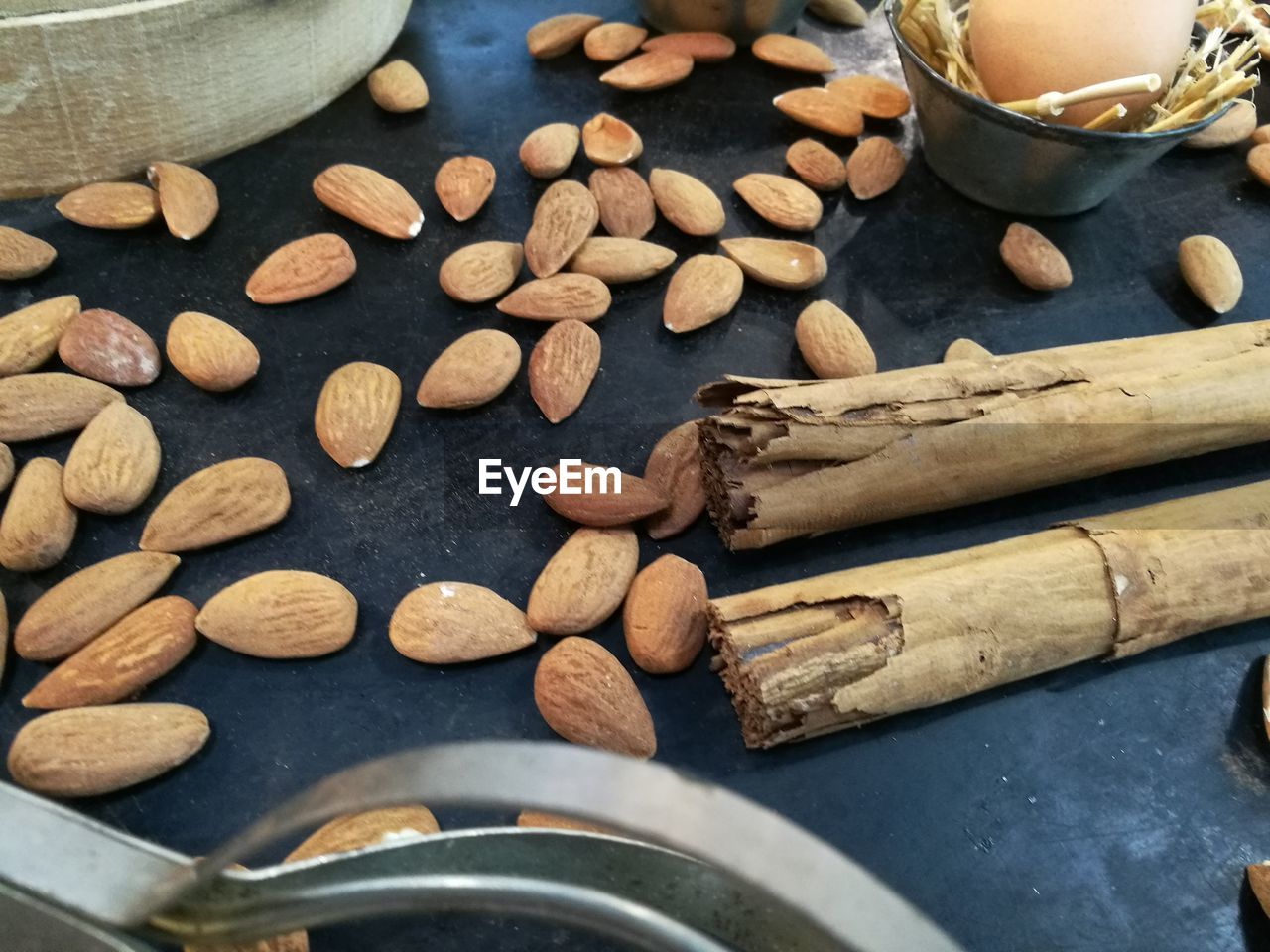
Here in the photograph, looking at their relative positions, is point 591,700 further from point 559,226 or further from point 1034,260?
point 1034,260

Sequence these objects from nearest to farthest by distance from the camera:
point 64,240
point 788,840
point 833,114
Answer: point 788,840 < point 64,240 < point 833,114

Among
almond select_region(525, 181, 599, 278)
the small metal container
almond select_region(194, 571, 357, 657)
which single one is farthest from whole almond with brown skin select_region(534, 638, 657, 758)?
the small metal container

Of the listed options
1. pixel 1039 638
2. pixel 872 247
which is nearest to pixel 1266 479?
pixel 1039 638

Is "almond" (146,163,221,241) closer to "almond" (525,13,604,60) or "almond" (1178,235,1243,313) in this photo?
"almond" (525,13,604,60)

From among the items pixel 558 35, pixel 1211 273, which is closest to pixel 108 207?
pixel 558 35

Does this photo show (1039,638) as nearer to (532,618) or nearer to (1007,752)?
(1007,752)

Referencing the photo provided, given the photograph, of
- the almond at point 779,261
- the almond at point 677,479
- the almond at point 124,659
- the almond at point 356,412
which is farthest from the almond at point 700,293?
the almond at point 124,659

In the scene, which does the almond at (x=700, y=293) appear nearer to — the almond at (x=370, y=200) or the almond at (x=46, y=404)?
the almond at (x=370, y=200)
